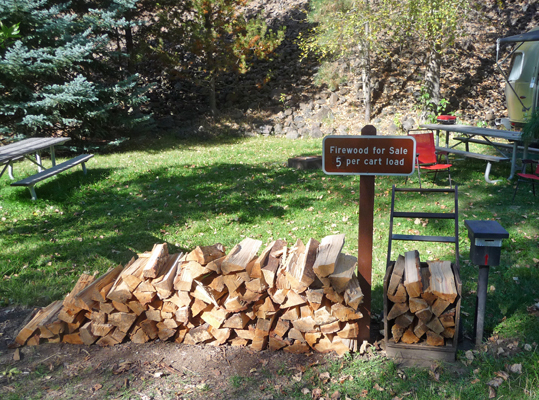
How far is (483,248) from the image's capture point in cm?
292

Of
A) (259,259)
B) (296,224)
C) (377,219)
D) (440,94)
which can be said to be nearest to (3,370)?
(259,259)

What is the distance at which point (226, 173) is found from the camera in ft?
28.4

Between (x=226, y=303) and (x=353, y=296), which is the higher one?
(x=353, y=296)

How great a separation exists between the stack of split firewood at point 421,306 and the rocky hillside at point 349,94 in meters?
10.9

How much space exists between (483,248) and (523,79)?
9.11 m

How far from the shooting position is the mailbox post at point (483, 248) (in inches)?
113

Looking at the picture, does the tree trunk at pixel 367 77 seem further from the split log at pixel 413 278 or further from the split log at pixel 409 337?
the split log at pixel 409 337

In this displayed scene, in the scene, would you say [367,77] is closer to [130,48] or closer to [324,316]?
[130,48]

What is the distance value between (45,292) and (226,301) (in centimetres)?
227

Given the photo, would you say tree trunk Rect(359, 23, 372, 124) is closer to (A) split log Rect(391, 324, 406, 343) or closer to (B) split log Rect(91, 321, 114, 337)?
(A) split log Rect(391, 324, 406, 343)

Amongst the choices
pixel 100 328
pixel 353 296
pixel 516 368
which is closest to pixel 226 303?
pixel 353 296

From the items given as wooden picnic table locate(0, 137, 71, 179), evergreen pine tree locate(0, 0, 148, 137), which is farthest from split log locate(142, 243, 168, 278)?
evergreen pine tree locate(0, 0, 148, 137)

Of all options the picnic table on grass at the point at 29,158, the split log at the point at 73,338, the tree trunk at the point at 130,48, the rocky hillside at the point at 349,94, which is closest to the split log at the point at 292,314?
the split log at the point at 73,338

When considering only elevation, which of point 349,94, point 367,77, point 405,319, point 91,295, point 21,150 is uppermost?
point 367,77
